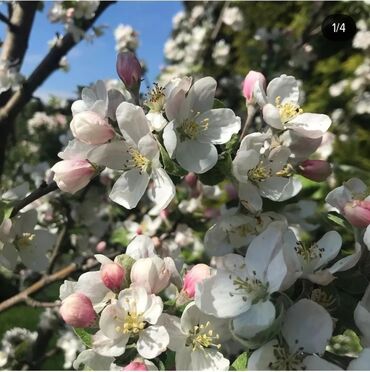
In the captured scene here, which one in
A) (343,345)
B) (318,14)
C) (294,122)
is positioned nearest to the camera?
(294,122)

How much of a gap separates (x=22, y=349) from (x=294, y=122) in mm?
1304

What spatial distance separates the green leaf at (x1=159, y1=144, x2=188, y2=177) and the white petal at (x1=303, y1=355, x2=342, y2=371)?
40 cm

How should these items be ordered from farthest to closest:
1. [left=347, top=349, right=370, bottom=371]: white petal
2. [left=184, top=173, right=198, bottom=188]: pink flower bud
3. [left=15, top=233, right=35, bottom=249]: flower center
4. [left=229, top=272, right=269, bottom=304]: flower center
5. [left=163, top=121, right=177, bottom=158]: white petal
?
[left=184, top=173, right=198, bottom=188]: pink flower bud
[left=15, top=233, right=35, bottom=249]: flower center
[left=163, top=121, right=177, bottom=158]: white petal
[left=229, top=272, right=269, bottom=304]: flower center
[left=347, top=349, right=370, bottom=371]: white petal

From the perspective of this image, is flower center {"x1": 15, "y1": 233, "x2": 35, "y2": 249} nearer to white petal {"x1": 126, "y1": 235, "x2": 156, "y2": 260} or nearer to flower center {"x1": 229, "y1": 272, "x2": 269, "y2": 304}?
white petal {"x1": 126, "y1": 235, "x2": 156, "y2": 260}

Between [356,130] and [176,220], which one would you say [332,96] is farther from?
[176,220]

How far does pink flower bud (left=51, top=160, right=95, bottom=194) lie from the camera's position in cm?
119

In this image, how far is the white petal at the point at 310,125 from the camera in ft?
3.96

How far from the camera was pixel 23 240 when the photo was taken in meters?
1.45

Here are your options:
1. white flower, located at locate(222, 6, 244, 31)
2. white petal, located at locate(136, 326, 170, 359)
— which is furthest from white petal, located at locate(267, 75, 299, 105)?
white flower, located at locate(222, 6, 244, 31)

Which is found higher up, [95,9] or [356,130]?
[95,9]

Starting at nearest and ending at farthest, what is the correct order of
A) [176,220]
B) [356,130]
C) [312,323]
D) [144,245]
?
[312,323]
[144,245]
[176,220]
[356,130]

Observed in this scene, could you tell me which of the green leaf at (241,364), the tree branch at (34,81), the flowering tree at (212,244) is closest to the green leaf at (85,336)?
the flowering tree at (212,244)

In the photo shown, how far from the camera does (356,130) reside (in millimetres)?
5008

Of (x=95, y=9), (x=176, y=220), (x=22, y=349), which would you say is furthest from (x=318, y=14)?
(x=22, y=349)
